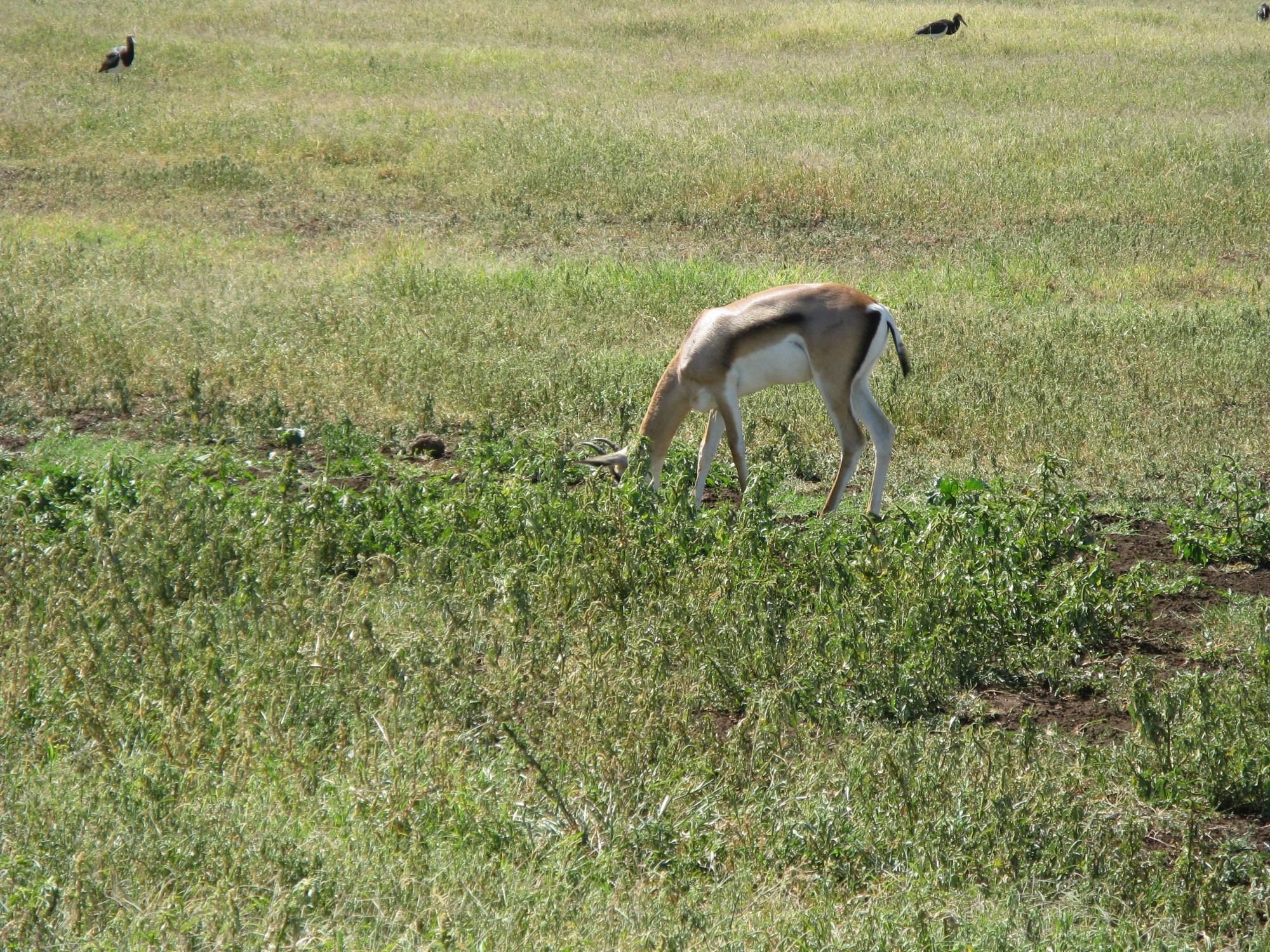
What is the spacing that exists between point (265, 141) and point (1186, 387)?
53.0 ft

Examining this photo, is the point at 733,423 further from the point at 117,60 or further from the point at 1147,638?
the point at 117,60

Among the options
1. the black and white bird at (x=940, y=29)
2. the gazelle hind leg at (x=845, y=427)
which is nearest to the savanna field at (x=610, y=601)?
the gazelle hind leg at (x=845, y=427)

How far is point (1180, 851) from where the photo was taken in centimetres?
389

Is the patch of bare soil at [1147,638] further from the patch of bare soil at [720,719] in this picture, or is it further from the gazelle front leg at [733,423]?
the gazelle front leg at [733,423]

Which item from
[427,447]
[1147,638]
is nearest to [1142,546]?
[1147,638]

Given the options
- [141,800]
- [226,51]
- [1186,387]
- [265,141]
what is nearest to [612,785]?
[141,800]

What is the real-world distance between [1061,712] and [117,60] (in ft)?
84.8

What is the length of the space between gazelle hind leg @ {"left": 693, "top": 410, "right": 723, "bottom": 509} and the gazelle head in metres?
0.52

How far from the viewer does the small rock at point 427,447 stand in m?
8.09

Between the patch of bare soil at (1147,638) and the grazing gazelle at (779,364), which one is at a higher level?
the grazing gazelle at (779,364)

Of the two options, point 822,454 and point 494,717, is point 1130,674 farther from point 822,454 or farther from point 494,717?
point 822,454

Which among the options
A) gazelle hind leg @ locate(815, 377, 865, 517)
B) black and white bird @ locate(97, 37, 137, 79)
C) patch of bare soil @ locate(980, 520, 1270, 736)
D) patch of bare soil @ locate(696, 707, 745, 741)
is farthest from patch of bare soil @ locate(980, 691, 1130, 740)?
black and white bird @ locate(97, 37, 137, 79)

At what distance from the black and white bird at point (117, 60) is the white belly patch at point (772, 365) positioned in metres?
22.2

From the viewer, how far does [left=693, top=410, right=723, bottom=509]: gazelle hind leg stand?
7.34 metres
